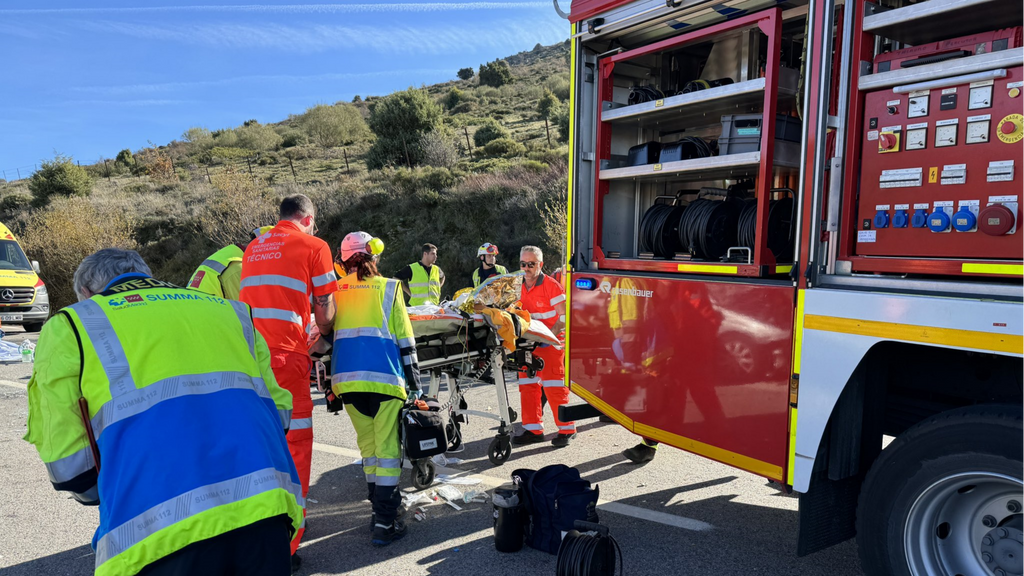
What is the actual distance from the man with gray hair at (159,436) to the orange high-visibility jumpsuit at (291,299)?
1.64 m

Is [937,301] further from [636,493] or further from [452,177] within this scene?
[452,177]

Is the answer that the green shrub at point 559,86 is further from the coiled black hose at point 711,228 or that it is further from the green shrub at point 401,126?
the coiled black hose at point 711,228

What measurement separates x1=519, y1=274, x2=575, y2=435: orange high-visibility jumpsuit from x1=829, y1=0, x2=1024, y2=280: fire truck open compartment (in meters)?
3.32

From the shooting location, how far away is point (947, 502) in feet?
8.54

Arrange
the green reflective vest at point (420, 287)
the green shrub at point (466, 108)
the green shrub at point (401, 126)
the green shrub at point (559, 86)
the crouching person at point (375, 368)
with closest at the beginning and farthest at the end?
the crouching person at point (375, 368), the green reflective vest at point (420, 287), the green shrub at point (401, 126), the green shrub at point (559, 86), the green shrub at point (466, 108)

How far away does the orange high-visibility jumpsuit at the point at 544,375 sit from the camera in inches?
231

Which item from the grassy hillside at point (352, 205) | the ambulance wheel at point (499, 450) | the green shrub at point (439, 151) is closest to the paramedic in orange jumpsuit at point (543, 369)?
the ambulance wheel at point (499, 450)

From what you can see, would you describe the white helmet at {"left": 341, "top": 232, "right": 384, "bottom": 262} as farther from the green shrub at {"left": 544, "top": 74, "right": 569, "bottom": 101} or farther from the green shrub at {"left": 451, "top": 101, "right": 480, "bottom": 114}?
the green shrub at {"left": 451, "top": 101, "right": 480, "bottom": 114}

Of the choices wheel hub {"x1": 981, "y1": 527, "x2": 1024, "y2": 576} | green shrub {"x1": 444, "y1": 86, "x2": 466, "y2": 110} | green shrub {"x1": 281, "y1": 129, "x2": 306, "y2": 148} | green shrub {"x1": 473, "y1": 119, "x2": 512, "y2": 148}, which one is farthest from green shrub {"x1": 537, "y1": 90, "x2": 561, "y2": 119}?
wheel hub {"x1": 981, "y1": 527, "x2": 1024, "y2": 576}

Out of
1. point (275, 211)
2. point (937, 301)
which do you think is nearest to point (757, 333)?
point (937, 301)

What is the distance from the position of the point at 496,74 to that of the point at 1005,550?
2079 inches

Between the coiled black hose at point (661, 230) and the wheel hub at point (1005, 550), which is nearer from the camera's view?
the wheel hub at point (1005, 550)

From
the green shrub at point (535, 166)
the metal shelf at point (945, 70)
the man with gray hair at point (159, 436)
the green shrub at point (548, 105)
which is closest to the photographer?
the man with gray hair at point (159, 436)

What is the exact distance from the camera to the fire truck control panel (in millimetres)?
2410
